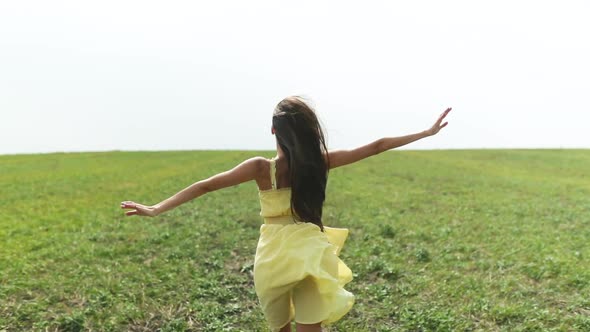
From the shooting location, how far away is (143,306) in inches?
268

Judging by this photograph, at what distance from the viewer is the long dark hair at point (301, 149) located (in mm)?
4133

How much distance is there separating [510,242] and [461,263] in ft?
6.61

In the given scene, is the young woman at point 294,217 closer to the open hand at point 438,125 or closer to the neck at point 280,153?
the neck at point 280,153

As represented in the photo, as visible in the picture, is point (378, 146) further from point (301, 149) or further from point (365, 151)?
point (301, 149)

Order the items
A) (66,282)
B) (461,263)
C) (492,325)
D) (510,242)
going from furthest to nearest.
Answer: (510,242) < (461,263) < (66,282) < (492,325)

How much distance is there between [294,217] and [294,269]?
18.2 inches

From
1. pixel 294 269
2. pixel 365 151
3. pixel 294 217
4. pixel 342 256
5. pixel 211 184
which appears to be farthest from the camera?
pixel 342 256

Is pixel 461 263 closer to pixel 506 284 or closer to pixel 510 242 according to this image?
pixel 506 284

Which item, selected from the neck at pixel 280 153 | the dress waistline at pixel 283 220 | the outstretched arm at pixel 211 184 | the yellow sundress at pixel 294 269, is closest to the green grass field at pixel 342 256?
the yellow sundress at pixel 294 269

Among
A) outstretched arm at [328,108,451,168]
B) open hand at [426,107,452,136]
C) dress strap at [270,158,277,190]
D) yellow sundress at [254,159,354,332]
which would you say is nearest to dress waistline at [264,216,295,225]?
yellow sundress at [254,159,354,332]

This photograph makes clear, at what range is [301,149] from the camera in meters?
4.14

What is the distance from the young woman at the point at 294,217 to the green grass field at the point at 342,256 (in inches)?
84.3

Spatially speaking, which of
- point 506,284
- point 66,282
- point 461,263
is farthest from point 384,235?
point 66,282

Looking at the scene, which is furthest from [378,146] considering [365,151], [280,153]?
[280,153]
